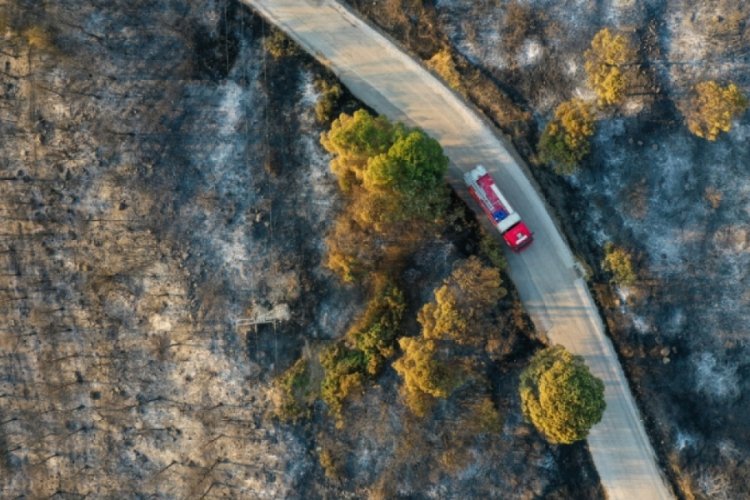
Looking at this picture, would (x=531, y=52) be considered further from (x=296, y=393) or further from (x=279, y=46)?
(x=296, y=393)

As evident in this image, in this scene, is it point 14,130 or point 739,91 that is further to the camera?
point 14,130

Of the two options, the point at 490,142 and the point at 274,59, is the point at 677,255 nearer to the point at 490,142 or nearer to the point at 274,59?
the point at 490,142

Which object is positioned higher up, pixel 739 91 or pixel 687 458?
pixel 739 91

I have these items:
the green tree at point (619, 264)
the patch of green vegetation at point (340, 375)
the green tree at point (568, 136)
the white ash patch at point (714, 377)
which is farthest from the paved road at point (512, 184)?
the patch of green vegetation at point (340, 375)

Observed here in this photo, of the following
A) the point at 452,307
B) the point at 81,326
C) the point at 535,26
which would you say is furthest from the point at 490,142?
the point at 81,326

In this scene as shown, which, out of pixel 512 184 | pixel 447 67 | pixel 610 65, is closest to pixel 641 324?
pixel 512 184

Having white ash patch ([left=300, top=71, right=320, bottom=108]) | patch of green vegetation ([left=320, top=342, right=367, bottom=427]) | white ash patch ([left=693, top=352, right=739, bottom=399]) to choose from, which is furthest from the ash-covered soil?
patch of green vegetation ([left=320, top=342, right=367, bottom=427])

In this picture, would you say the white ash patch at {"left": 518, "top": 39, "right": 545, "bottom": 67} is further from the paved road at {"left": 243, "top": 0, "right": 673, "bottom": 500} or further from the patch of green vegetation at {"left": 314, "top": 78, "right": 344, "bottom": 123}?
the patch of green vegetation at {"left": 314, "top": 78, "right": 344, "bottom": 123}
